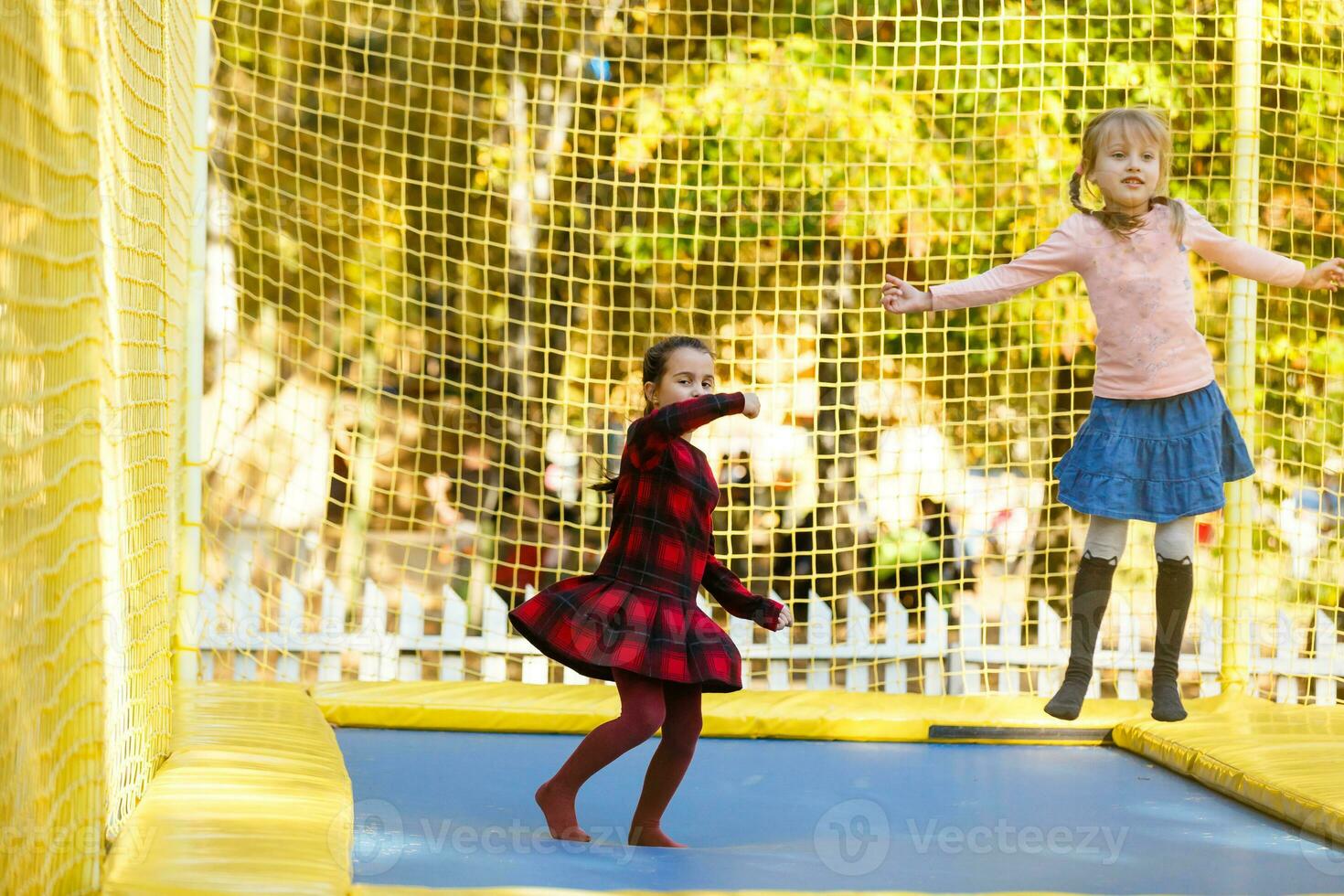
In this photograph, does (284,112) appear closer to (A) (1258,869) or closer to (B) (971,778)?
(B) (971,778)

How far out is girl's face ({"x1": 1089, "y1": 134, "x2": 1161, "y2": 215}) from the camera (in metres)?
3.03

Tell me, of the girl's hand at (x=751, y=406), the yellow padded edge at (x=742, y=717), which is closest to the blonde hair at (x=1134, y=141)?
the girl's hand at (x=751, y=406)

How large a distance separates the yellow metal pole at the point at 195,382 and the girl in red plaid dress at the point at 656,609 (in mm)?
1687

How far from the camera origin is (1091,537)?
10.3ft

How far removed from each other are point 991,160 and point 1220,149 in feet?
3.92

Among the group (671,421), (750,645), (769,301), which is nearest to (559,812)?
(671,421)

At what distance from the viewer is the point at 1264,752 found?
3656 millimetres

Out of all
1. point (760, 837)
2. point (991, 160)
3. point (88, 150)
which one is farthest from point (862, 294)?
point (88, 150)

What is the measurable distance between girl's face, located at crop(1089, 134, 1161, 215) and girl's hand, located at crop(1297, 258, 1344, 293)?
1.25 feet

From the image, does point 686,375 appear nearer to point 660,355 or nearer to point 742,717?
point 660,355

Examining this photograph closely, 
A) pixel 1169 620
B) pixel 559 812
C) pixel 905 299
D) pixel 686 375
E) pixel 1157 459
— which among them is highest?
pixel 905 299

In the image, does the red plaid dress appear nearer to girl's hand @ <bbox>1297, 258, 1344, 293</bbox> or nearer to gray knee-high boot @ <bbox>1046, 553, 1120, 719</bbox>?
gray knee-high boot @ <bbox>1046, 553, 1120, 719</bbox>

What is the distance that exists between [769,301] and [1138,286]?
330 cm

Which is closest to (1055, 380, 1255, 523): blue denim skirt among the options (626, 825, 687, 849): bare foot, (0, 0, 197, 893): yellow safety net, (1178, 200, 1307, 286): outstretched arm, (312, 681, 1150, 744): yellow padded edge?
(1178, 200, 1307, 286): outstretched arm
